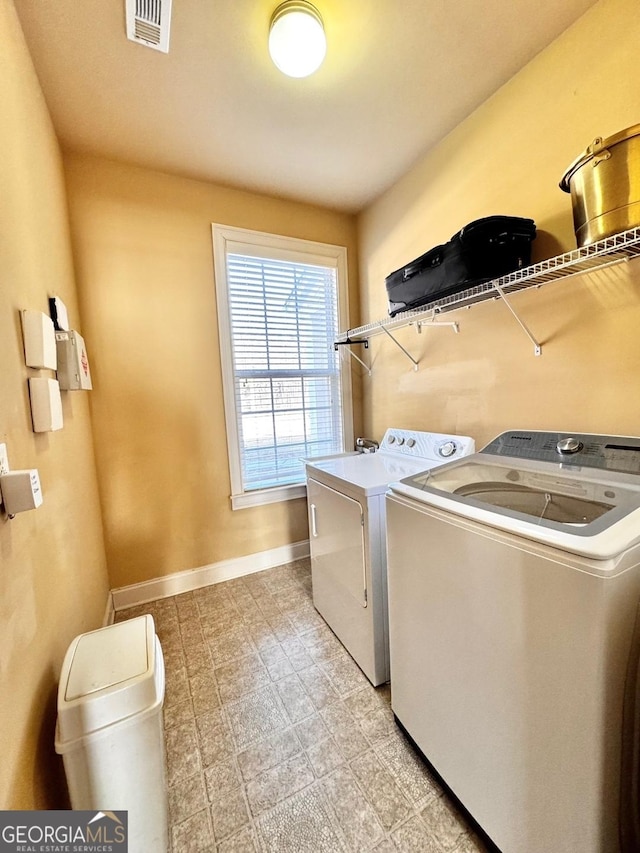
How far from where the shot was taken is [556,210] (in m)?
1.44

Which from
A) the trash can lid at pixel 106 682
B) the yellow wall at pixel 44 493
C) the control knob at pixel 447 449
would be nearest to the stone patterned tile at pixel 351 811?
the trash can lid at pixel 106 682

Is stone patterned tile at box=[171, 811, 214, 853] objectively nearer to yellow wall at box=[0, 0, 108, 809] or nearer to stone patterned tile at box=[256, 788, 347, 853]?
stone patterned tile at box=[256, 788, 347, 853]

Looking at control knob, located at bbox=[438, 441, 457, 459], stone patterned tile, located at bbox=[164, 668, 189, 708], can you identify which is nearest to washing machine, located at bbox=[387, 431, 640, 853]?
control knob, located at bbox=[438, 441, 457, 459]

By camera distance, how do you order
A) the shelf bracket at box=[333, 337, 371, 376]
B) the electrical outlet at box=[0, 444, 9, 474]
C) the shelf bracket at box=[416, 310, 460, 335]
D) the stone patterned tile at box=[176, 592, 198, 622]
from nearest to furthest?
the electrical outlet at box=[0, 444, 9, 474] → the shelf bracket at box=[416, 310, 460, 335] → the stone patterned tile at box=[176, 592, 198, 622] → the shelf bracket at box=[333, 337, 371, 376]

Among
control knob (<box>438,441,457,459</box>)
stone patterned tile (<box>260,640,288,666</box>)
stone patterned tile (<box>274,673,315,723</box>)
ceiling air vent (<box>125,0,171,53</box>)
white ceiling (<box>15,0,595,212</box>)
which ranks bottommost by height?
stone patterned tile (<box>274,673,315,723</box>)

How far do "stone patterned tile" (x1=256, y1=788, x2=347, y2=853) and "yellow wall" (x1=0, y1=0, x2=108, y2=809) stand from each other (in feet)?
2.10

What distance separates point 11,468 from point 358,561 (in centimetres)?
129

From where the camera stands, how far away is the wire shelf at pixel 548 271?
42.2 inches

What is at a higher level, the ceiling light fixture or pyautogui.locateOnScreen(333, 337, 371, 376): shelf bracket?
the ceiling light fixture

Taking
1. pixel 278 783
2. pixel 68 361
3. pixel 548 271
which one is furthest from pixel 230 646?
pixel 548 271

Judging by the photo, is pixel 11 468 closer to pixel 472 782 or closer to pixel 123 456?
pixel 123 456

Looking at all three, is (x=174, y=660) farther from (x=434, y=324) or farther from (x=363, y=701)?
(x=434, y=324)

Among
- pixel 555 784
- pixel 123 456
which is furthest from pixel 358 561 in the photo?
pixel 123 456

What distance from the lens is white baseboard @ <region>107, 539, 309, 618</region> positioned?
2.20 m
